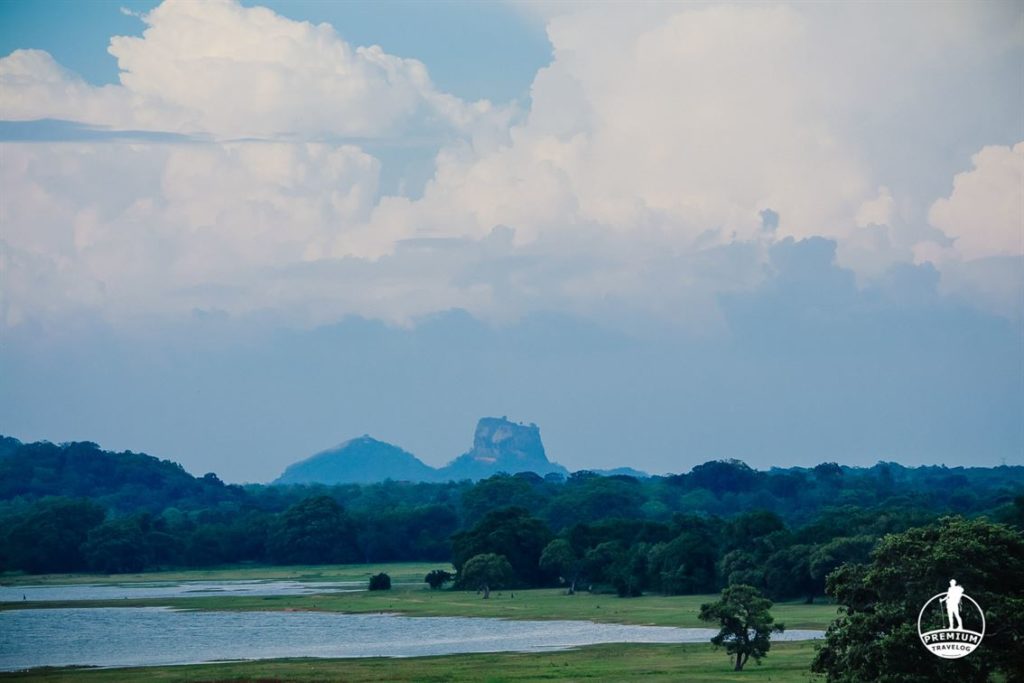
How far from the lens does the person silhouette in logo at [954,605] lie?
43406mm

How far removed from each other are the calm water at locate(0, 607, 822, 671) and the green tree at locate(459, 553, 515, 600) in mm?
22170

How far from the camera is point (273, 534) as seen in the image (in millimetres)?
172500

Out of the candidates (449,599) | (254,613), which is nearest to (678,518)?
(449,599)

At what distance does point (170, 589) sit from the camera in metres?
134

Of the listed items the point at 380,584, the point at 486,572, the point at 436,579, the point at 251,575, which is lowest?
the point at 380,584

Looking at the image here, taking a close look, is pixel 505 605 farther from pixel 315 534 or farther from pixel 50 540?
pixel 50 540

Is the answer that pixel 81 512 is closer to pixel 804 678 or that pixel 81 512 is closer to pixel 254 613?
pixel 254 613

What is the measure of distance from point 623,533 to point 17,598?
54836 mm

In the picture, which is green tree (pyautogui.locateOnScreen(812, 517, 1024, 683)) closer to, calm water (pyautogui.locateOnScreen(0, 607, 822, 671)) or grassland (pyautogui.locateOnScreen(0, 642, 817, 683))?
grassland (pyautogui.locateOnScreen(0, 642, 817, 683))

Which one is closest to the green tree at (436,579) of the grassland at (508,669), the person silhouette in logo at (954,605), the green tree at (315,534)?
the green tree at (315,534)

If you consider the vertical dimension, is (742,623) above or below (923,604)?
below
